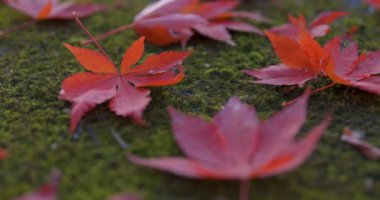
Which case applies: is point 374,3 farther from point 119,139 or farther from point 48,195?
point 48,195

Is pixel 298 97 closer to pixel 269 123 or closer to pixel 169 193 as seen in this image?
pixel 269 123

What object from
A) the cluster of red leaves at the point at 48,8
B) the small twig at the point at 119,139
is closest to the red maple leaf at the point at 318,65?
the small twig at the point at 119,139

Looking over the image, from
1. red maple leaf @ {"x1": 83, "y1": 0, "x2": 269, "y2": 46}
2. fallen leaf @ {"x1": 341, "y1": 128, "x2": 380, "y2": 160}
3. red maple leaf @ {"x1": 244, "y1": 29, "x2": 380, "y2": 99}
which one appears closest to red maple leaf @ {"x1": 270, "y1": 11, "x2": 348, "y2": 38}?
red maple leaf @ {"x1": 83, "y1": 0, "x2": 269, "y2": 46}

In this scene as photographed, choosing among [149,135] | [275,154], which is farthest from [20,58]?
[275,154]

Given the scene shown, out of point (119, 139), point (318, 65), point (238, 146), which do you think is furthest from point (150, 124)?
point (318, 65)

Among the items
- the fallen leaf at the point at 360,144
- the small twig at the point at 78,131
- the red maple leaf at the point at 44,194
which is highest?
the small twig at the point at 78,131

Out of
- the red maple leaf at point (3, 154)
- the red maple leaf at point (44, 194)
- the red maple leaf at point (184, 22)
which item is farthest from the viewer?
the red maple leaf at point (184, 22)

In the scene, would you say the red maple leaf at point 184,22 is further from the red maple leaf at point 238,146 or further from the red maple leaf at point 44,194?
the red maple leaf at point 44,194
